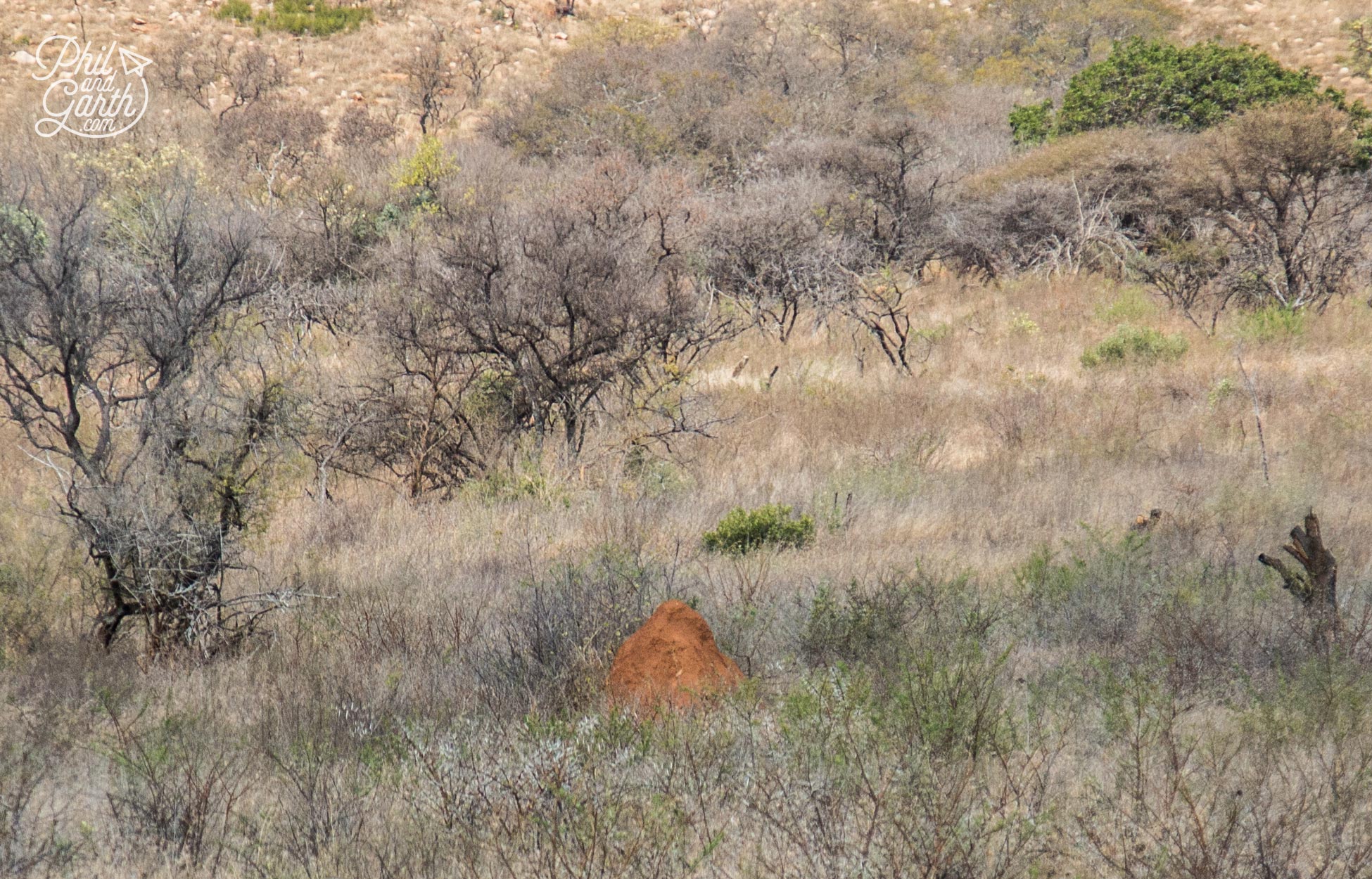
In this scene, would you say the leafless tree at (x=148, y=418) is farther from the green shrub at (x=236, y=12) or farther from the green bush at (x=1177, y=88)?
the green shrub at (x=236, y=12)

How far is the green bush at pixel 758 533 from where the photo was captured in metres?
6.92

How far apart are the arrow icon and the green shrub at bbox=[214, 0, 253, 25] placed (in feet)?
15.8

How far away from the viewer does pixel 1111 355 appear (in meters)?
11.9

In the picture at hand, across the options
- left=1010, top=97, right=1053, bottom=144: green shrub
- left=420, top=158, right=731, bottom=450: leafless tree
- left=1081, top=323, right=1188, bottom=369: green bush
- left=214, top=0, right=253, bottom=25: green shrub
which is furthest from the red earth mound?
left=214, top=0, right=253, bottom=25: green shrub

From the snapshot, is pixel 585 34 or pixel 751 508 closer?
pixel 751 508

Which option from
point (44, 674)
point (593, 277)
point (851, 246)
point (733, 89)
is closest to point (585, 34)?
point (733, 89)

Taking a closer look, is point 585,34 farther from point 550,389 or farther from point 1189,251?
point 550,389

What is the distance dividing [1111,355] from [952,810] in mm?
9741

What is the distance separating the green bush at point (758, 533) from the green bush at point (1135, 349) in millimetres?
6173

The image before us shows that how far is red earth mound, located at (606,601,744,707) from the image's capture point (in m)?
4.24

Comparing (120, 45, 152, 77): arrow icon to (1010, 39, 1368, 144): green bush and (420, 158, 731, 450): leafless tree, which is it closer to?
(420, 158, 731, 450): leafless tree

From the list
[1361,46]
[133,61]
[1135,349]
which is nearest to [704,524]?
[1135,349]

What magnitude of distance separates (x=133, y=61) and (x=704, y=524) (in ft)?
90.5

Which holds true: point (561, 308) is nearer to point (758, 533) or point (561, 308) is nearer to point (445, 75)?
point (758, 533)
